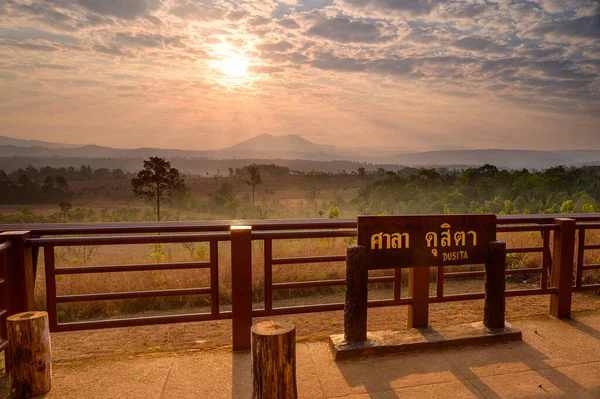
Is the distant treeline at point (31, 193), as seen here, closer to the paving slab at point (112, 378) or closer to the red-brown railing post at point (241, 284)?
the paving slab at point (112, 378)

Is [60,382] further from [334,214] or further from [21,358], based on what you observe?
[334,214]

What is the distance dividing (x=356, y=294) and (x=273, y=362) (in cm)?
151

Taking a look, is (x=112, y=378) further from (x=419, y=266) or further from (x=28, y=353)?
(x=419, y=266)

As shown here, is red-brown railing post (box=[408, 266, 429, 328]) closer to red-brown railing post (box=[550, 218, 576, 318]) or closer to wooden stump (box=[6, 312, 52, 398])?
red-brown railing post (box=[550, 218, 576, 318])

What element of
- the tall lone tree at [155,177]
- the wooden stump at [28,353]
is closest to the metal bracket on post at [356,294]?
the wooden stump at [28,353]

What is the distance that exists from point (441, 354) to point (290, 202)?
6629cm

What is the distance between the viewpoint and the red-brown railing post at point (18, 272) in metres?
4.19

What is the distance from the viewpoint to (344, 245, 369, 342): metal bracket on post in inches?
176

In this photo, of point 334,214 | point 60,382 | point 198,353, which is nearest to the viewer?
point 60,382

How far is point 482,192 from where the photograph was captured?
4359cm

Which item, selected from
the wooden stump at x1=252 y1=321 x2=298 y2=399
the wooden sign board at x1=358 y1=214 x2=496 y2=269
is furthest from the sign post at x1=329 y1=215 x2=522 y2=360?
the wooden stump at x1=252 y1=321 x2=298 y2=399

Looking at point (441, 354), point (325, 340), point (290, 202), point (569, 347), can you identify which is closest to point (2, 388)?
point (325, 340)

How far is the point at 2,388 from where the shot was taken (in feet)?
12.6

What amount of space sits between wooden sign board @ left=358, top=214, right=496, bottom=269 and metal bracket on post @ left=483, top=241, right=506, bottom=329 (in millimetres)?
91
